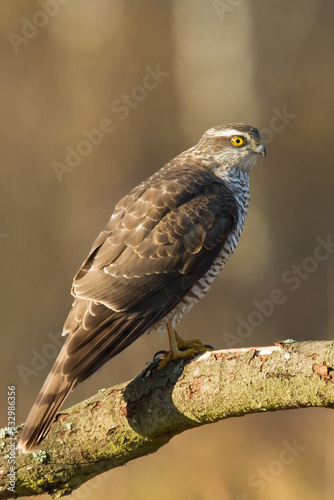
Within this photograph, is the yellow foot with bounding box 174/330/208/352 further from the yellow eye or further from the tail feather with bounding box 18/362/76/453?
the yellow eye

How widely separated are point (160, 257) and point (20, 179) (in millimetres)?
7182

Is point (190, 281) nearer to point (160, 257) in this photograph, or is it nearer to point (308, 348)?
point (160, 257)

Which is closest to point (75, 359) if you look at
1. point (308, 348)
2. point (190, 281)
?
point (190, 281)

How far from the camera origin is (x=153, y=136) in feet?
36.9

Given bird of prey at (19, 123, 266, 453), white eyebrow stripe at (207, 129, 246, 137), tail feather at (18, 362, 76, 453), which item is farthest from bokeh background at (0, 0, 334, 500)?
tail feather at (18, 362, 76, 453)

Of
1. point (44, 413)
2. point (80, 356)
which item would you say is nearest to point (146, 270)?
point (80, 356)

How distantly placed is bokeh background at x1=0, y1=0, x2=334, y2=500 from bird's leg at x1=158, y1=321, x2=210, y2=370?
16.0 feet

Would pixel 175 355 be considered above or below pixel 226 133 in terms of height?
below

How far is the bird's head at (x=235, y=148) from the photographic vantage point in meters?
5.15

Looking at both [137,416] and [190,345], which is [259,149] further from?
[137,416]

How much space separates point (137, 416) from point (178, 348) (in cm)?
95

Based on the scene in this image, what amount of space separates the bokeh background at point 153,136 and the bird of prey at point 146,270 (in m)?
5.11

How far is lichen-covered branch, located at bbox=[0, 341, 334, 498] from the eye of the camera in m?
3.47

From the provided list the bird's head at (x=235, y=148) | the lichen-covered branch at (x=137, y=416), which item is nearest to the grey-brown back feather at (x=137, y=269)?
the lichen-covered branch at (x=137, y=416)
